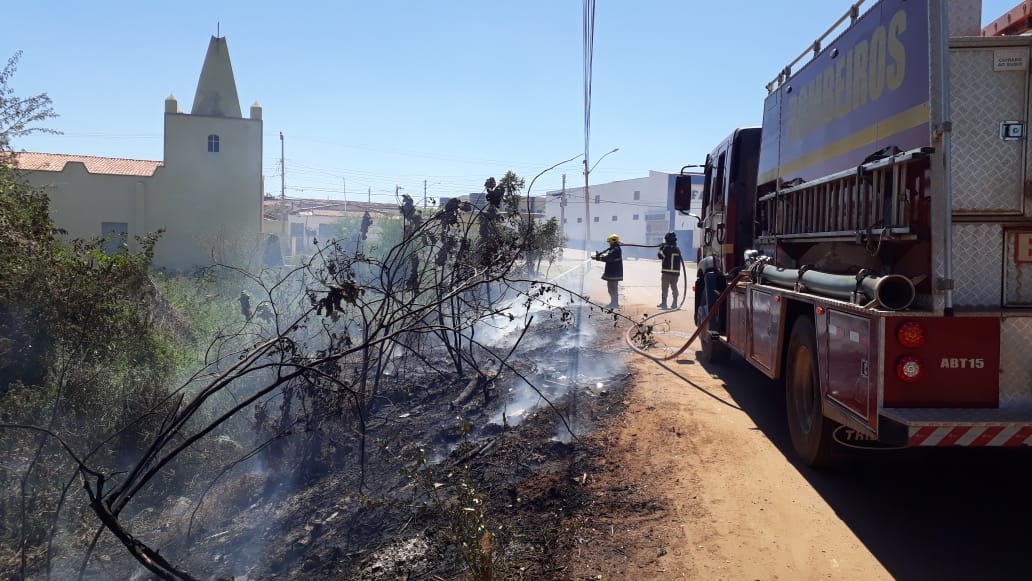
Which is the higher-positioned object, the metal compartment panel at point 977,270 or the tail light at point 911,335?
the metal compartment panel at point 977,270

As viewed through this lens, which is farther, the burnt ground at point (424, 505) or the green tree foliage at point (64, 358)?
the green tree foliage at point (64, 358)

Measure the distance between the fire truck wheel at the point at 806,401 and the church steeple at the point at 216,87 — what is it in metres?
31.4

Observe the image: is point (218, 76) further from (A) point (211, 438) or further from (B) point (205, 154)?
(A) point (211, 438)

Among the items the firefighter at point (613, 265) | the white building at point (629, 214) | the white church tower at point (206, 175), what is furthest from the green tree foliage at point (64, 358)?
the white building at point (629, 214)

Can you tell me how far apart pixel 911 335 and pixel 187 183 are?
3244 cm

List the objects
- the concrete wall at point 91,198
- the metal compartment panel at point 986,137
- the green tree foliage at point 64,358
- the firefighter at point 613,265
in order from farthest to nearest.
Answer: the concrete wall at point 91,198, the firefighter at point 613,265, the green tree foliage at point 64,358, the metal compartment panel at point 986,137

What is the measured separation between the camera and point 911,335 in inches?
162

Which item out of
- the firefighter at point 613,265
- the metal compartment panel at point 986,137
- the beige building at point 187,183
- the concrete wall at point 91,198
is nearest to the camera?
the metal compartment panel at point 986,137

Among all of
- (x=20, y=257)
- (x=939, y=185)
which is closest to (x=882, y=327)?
(x=939, y=185)

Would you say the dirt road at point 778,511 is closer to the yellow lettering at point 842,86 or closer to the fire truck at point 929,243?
the fire truck at point 929,243

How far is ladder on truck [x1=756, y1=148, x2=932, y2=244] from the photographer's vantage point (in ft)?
14.4

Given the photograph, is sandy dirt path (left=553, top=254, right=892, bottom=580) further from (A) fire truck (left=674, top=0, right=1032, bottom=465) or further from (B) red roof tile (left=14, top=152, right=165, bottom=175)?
(B) red roof tile (left=14, top=152, right=165, bottom=175)

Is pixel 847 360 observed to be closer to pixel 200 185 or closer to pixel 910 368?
pixel 910 368

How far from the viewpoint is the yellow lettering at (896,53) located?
462 cm
